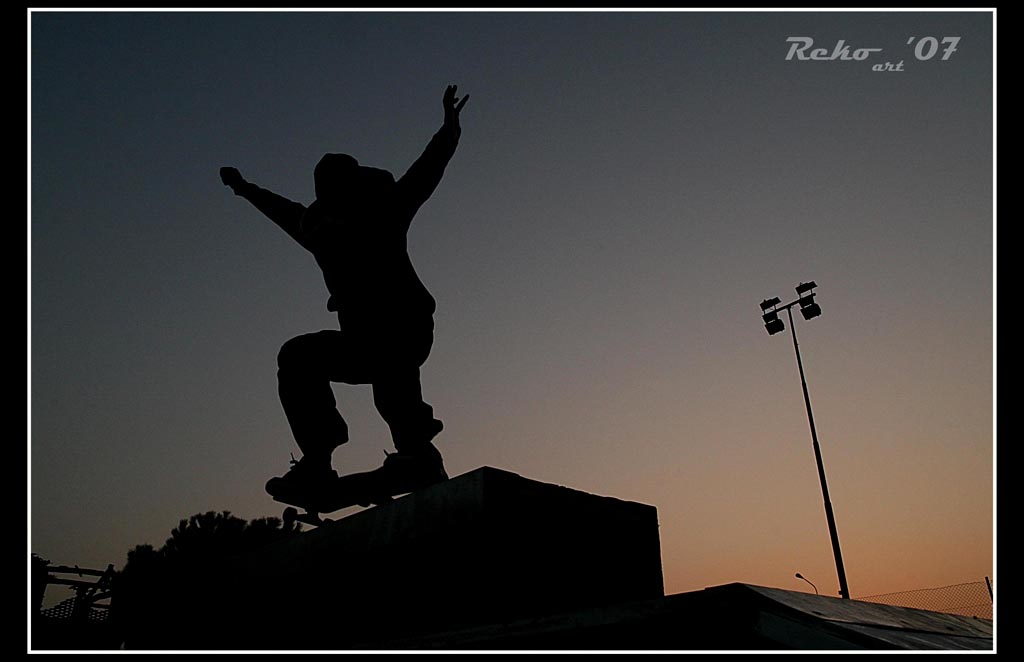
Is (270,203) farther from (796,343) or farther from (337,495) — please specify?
(796,343)

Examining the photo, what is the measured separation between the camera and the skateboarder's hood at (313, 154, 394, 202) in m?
4.49

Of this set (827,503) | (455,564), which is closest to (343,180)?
(455,564)

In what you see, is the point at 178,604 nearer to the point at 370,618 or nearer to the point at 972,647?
the point at 370,618

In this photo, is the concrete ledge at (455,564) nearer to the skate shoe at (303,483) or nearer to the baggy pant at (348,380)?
the skate shoe at (303,483)

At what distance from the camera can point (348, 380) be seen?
174 inches

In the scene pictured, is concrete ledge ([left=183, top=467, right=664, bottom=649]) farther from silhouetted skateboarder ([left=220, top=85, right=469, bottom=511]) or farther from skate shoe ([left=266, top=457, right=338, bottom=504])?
silhouetted skateboarder ([left=220, top=85, right=469, bottom=511])

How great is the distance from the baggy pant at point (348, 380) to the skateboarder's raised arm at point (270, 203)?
2.52 feet

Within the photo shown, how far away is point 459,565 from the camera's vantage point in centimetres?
316

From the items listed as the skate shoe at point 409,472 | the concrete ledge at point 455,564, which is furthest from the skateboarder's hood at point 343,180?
the concrete ledge at point 455,564

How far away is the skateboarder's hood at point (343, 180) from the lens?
14.7 ft

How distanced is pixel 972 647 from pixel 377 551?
2256mm

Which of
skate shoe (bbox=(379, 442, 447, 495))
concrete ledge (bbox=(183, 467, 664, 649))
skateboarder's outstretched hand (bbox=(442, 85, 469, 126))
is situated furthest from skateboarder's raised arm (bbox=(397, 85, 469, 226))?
concrete ledge (bbox=(183, 467, 664, 649))

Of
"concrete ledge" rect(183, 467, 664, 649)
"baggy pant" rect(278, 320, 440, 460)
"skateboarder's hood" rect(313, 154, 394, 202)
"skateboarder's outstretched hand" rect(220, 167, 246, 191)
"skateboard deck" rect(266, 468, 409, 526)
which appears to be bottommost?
"concrete ledge" rect(183, 467, 664, 649)

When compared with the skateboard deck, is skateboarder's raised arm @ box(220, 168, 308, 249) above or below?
above
